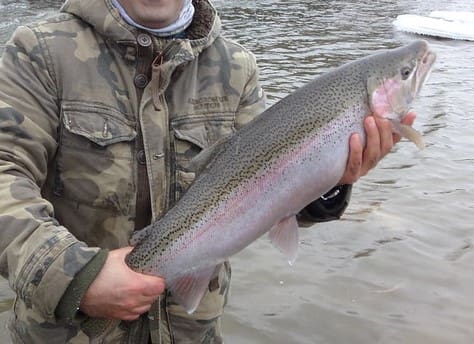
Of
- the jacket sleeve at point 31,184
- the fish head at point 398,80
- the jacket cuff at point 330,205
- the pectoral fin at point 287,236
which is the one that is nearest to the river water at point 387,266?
the jacket cuff at point 330,205

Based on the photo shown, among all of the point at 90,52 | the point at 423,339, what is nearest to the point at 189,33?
the point at 90,52

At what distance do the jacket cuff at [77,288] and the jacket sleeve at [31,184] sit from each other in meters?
0.02

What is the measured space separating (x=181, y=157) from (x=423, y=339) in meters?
2.63

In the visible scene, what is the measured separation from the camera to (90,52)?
91.3 inches

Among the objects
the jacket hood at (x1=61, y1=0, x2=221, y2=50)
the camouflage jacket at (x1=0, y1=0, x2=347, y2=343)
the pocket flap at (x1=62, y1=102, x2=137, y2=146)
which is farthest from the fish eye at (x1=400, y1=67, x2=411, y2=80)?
the pocket flap at (x1=62, y1=102, x2=137, y2=146)

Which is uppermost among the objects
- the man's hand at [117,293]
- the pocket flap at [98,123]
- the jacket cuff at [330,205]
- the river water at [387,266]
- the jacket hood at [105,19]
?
the jacket hood at [105,19]

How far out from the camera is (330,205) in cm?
271


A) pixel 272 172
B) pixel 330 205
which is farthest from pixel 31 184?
pixel 330 205

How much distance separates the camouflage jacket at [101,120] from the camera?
2180 mm

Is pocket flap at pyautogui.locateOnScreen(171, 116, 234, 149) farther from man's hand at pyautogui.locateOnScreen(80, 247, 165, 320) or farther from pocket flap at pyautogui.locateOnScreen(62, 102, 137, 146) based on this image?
man's hand at pyautogui.locateOnScreen(80, 247, 165, 320)

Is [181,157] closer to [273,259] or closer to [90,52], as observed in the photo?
[90,52]

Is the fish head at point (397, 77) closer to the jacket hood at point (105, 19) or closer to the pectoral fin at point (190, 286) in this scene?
the jacket hood at point (105, 19)

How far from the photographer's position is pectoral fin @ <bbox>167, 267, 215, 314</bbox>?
2.22 m

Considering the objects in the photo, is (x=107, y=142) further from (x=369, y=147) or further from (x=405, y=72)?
(x=405, y=72)
